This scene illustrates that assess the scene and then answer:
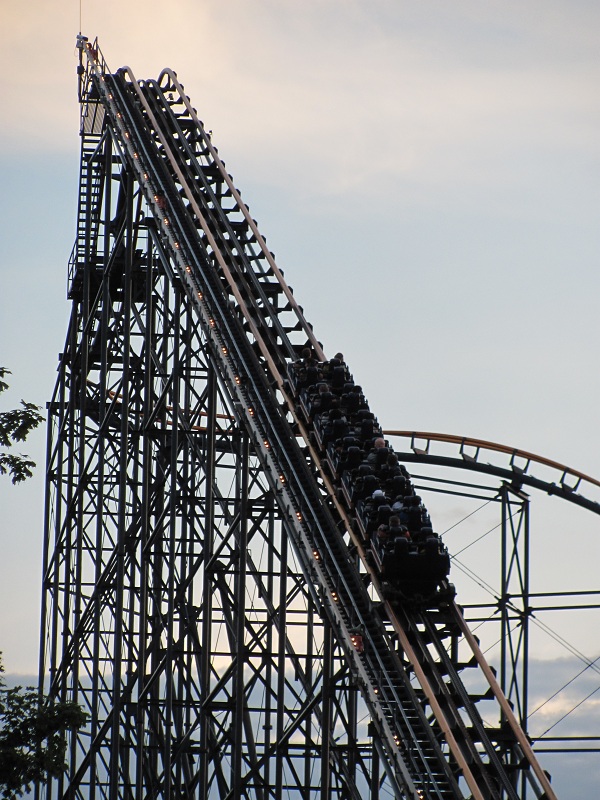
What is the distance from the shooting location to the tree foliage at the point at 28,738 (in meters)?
15.8

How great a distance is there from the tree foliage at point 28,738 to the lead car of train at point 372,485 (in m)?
3.75

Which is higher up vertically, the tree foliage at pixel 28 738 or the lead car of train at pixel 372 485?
the lead car of train at pixel 372 485

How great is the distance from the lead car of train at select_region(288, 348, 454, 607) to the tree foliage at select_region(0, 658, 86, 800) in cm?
375

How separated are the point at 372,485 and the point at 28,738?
17.3ft

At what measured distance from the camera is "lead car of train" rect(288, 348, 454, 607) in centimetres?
1792

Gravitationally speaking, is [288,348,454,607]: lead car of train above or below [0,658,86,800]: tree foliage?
above

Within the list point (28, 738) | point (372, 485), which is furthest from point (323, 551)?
point (28, 738)

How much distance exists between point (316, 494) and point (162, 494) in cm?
505

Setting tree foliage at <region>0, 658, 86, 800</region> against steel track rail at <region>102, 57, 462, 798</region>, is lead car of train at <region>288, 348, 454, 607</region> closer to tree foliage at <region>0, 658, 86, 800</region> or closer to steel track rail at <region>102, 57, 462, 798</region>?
steel track rail at <region>102, 57, 462, 798</region>

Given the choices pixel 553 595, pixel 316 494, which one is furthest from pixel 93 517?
pixel 316 494

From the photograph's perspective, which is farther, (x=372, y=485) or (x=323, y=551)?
(x=372, y=485)

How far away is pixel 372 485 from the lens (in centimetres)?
1953

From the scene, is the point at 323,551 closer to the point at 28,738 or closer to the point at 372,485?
the point at 372,485

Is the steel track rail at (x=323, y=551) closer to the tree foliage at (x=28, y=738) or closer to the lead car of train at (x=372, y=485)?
the lead car of train at (x=372, y=485)
